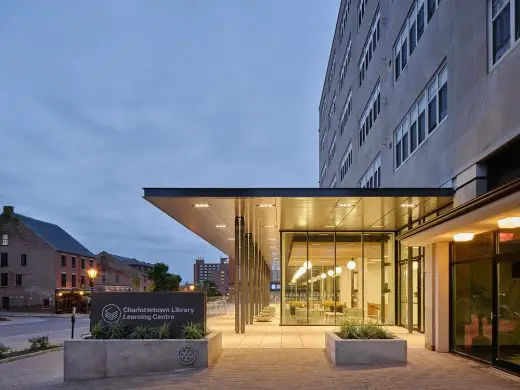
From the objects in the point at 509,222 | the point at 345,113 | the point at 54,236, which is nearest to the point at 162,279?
the point at 54,236

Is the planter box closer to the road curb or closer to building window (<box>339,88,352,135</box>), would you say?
the road curb

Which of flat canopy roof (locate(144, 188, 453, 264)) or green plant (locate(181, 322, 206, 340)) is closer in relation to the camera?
green plant (locate(181, 322, 206, 340))

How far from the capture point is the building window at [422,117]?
55.1ft

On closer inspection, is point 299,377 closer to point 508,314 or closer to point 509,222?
point 508,314

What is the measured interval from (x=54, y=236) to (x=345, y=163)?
54023 millimetres

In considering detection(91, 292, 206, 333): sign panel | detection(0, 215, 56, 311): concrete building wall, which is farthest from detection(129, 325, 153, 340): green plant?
detection(0, 215, 56, 311): concrete building wall

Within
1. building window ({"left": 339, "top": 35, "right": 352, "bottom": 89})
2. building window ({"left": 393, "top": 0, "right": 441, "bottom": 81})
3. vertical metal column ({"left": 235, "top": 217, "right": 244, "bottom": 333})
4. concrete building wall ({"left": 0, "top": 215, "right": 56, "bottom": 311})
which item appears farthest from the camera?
concrete building wall ({"left": 0, "top": 215, "right": 56, "bottom": 311})

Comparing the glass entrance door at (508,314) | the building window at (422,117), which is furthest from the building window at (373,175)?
the glass entrance door at (508,314)

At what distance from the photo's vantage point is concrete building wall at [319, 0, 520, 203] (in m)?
12.4

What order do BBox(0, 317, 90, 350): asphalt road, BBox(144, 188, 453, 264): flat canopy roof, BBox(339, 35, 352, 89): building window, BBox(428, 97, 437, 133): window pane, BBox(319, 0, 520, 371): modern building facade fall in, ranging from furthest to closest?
BBox(339, 35, 352, 89): building window, BBox(0, 317, 90, 350): asphalt road, BBox(428, 97, 437, 133): window pane, BBox(144, 188, 453, 264): flat canopy roof, BBox(319, 0, 520, 371): modern building facade

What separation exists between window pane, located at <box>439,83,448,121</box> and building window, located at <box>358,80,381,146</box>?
915 cm

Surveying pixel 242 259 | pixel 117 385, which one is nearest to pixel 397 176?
pixel 242 259

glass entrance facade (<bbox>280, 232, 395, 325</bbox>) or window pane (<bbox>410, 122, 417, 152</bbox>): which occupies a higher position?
window pane (<bbox>410, 122, 417, 152</bbox>)

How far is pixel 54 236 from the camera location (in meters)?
81.6
